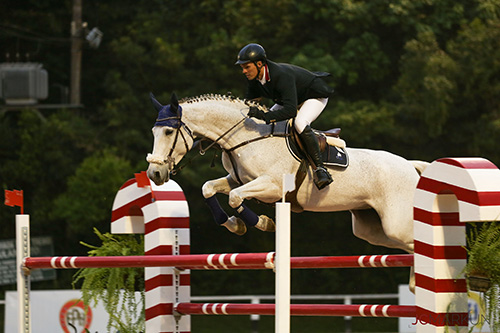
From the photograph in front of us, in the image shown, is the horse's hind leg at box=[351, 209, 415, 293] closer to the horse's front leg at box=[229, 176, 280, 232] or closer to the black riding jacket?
the horse's front leg at box=[229, 176, 280, 232]

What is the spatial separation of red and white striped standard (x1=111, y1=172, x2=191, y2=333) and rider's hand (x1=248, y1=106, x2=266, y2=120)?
805 mm

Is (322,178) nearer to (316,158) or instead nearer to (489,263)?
(316,158)

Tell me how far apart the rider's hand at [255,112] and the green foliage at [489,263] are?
5.23ft

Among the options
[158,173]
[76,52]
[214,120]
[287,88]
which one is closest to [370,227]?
[287,88]

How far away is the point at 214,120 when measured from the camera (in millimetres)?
5172

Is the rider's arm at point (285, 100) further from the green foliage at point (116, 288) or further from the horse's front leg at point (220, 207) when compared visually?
the green foliage at point (116, 288)

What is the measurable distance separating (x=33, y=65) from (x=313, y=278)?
270 inches

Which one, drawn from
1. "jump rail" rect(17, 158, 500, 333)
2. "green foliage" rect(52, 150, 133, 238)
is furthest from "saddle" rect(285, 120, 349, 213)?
"green foliage" rect(52, 150, 133, 238)

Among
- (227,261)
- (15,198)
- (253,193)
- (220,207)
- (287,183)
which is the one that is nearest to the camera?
(287,183)

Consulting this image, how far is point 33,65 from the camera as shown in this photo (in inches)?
667

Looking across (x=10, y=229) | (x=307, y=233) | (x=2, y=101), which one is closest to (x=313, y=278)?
(x=307, y=233)

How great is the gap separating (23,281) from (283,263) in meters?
2.06

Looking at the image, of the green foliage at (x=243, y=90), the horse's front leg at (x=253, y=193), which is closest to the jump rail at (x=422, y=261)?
the horse's front leg at (x=253, y=193)

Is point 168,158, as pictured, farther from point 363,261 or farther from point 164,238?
point 363,261
